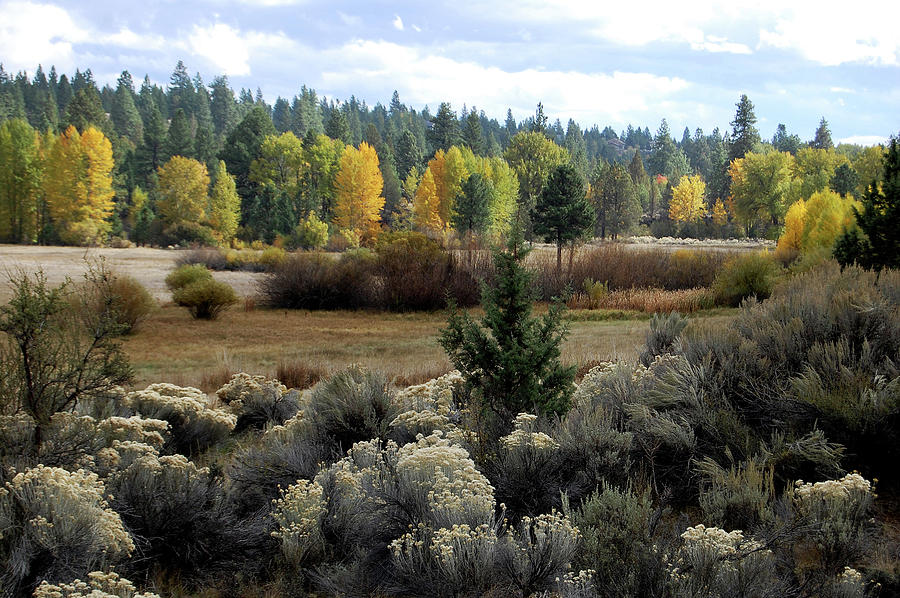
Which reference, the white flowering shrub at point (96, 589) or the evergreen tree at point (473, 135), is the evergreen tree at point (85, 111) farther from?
the white flowering shrub at point (96, 589)

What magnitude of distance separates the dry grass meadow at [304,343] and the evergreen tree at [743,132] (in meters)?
68.9

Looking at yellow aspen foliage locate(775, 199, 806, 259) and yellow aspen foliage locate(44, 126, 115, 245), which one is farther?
yellow aspen foliage locate(44, 126, 115, 245)

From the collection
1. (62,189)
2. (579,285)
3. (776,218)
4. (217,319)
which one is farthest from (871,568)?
(776,218)

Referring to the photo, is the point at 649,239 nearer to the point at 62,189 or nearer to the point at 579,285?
the point at 579,285

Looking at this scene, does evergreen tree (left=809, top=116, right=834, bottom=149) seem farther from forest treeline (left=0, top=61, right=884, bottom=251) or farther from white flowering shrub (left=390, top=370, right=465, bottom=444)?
white flowering shrub (left=390, top=370, right=465, bottom=444)

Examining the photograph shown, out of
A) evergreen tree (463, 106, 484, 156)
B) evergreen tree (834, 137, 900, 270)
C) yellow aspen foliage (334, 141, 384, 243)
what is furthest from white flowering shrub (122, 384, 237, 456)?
evergreen tree (463, 106, 484, 156)

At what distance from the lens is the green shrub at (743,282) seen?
18469 millimetres

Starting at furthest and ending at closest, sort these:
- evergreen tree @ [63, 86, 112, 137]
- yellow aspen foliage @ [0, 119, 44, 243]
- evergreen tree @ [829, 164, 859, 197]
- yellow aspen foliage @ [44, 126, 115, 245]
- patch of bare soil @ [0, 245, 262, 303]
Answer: evergreen tree @ [63, 86, 112, 137] → yellow aspen foliage @ [0, 119, 44, 243] → evergreen tree @ [829, 164, 859, 197] → yellow aspen foliage @ [44, 126, 115, 245] → patch of bare soil @ [0, 245, 262, 303]

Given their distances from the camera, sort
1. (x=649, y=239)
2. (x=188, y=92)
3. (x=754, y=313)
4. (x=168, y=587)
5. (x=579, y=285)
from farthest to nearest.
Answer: (x=188, y=92) < (x=649, y=239) < (x=579, y=285) < (x=754, y=313) < (x=168, y=587)

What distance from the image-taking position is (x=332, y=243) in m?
48.6

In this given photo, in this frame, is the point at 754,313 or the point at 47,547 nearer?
the point at 47,547

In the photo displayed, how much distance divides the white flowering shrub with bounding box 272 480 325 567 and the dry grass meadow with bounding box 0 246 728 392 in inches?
124

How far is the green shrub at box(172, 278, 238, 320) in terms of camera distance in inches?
659

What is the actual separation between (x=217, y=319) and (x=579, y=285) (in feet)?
41.9
